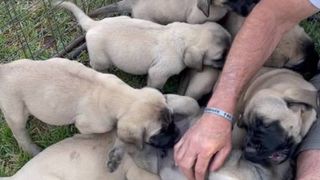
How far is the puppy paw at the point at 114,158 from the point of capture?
3156 millimetres

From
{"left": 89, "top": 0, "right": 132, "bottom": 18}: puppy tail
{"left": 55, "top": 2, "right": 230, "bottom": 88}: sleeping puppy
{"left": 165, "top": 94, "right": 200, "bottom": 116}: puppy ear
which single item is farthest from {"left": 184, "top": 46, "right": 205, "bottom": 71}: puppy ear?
{"left": 89, "top": 0, "right": 132, "bottom": 18}: puppy tail

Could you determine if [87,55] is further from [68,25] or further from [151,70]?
[151,70]

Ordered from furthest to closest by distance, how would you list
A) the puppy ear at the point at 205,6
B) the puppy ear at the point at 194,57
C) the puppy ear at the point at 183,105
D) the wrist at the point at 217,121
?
the puppy ear at the point at 205,6, the puppy ear at the point at 194,57, the puppy ear at the point at 183,105, the wrist at the point at 217,121

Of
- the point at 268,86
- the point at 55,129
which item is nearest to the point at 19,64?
the point at 55,129

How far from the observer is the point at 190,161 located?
3.04m

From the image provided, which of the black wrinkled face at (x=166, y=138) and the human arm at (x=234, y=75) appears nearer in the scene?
the human arm at (x=234, y=75)

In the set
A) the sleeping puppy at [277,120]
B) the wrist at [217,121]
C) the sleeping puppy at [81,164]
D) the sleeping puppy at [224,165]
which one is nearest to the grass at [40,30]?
the sleeping puppy at [81,164]

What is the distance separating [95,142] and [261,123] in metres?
0.93

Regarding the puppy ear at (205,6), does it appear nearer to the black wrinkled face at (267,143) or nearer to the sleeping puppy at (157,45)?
the sleeping puppy at (157,45)

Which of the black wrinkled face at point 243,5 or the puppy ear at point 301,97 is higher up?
the black wrinkled face at point 243,5

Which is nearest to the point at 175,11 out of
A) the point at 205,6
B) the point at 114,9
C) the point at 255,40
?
the point at 205,6

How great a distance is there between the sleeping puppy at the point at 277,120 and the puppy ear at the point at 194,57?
48cm

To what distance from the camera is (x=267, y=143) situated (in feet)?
9.73

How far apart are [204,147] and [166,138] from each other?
0.77ft
